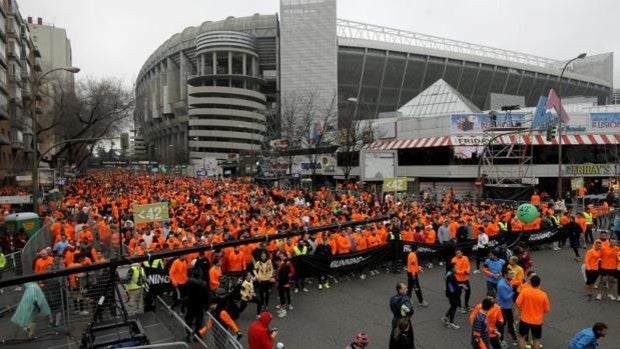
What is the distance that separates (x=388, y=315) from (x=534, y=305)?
3.37 m

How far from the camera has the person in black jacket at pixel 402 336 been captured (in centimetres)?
661

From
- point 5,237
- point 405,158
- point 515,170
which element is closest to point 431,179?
point 405,158

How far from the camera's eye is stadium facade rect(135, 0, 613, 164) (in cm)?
8181

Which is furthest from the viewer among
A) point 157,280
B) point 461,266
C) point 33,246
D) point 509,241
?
point 509,241

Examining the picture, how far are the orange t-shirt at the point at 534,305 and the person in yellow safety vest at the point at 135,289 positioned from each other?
8.00m

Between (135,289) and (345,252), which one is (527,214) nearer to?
(345,252)

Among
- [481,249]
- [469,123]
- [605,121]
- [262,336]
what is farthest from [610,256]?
[605,121]

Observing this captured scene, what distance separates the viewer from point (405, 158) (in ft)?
137

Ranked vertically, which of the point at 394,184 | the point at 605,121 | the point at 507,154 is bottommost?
the point at 394,184

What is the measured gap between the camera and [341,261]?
12.8m

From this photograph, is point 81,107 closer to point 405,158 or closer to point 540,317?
point 405,158

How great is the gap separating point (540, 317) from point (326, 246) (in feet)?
19.7

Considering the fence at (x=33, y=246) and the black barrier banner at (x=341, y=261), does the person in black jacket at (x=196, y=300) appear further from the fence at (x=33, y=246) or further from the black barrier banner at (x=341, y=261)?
the fence at (x=33, y=246)

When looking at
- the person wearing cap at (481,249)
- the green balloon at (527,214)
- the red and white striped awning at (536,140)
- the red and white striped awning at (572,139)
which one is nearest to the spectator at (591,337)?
the person wearing cap at (481,249)
